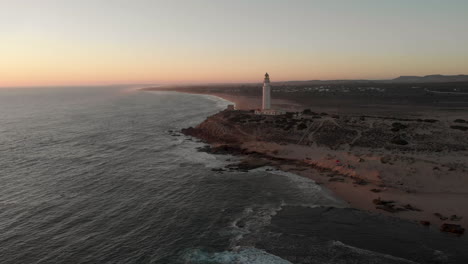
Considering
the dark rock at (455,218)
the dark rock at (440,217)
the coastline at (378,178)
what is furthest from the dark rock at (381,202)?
the dark rock at (455,218)

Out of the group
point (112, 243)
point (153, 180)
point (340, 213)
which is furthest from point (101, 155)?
point (340, 213)

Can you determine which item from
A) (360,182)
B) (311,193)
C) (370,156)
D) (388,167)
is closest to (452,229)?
(360,182)

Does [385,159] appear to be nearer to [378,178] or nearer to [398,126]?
[378,178]

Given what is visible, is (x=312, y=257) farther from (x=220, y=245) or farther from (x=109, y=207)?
(x=109, y=207)

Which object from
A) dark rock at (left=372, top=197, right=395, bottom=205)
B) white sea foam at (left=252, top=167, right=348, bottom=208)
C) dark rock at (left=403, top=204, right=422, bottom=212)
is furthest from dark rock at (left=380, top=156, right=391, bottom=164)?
dark rock at (left=403, top=204, right=422, bottom=212)

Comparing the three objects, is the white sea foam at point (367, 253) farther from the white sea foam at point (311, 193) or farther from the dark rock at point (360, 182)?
the dark rock at point (360, 182)
